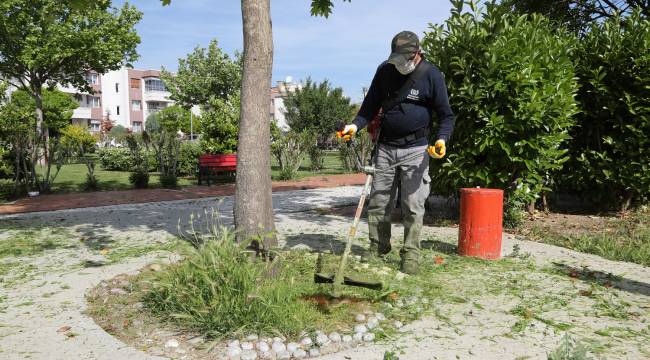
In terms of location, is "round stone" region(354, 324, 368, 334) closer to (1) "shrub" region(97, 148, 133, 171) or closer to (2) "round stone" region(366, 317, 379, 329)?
(2) "round stone" region(366, 317, 379, 329)

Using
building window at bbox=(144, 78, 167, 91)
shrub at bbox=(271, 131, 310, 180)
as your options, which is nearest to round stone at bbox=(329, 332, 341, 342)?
shrub at bbox=(271, 131, 310, 180)

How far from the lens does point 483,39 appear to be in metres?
6.30

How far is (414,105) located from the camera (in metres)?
4.33

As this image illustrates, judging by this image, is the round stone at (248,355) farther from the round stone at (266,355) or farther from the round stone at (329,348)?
the round stone at (329,348)

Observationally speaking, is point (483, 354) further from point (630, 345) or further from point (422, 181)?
point (422, 181)

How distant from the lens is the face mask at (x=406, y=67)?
13.6ft

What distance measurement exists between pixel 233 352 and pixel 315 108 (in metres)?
36.9

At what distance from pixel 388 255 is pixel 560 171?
4.22 metres

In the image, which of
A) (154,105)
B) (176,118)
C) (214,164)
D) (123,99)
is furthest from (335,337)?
(154,105)

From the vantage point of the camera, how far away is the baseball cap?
13.5ft

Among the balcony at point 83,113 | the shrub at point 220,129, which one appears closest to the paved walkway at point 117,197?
the shrub at point 220,129

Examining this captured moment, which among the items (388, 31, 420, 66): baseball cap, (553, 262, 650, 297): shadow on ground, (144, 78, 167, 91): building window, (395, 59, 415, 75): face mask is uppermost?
(144, 78, 167, 91): building window

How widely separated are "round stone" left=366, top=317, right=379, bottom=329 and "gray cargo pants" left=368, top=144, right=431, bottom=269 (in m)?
1.21

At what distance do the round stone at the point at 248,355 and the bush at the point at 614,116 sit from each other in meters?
6.03
